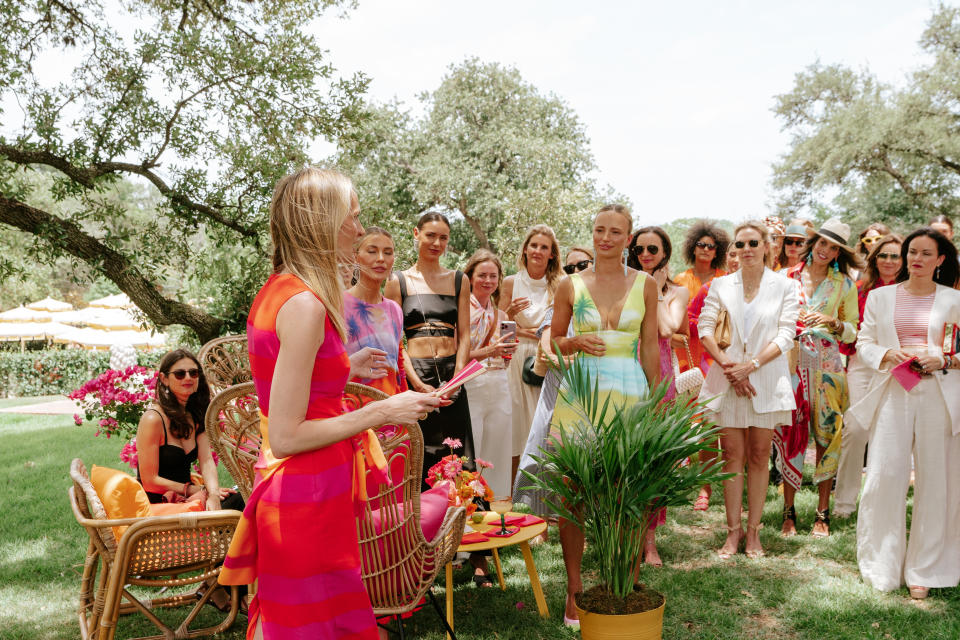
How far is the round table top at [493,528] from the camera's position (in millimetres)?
3787

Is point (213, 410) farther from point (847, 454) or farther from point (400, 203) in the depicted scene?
point (400, 203)

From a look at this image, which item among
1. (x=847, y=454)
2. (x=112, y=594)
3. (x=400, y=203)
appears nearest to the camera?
(x=112, y=594)

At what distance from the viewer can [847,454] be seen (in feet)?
18.7

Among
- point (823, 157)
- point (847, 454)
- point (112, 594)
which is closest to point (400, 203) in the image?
point (823, 157)

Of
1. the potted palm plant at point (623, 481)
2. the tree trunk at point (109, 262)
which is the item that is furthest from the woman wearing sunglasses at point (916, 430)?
the tree trunk at point (109, 262)

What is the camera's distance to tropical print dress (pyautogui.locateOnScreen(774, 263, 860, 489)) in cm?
573

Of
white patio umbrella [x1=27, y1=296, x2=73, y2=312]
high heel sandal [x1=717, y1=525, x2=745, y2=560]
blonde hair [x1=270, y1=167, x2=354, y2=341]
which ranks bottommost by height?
high heel sandal [x1=717, y1=525, x2=745, y2=560]

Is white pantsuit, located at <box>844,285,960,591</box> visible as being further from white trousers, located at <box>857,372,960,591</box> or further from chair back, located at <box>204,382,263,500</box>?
chair back, located at <box>204,382,263,500</box>

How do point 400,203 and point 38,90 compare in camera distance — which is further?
point 400,203

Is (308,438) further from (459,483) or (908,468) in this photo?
(908,468)

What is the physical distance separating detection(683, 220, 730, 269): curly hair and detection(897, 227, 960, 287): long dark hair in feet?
6.74

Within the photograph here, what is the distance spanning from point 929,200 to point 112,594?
1054 inches

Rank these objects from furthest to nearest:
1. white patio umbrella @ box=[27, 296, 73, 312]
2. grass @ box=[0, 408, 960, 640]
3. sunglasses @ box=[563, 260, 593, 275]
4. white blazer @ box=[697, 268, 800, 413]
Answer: white patio umbrella @ box=[27, 296, 73, 312] → sunglasses @ box=[563, 260, 593, 275] → white blazer @ box=[697, 268, 800, 413] → grass @ box=[0, 408, 960, 640]

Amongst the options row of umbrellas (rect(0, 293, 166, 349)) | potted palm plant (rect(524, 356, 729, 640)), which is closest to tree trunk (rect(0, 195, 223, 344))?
potted palm plant (rect(524, 356, 729, 640))
